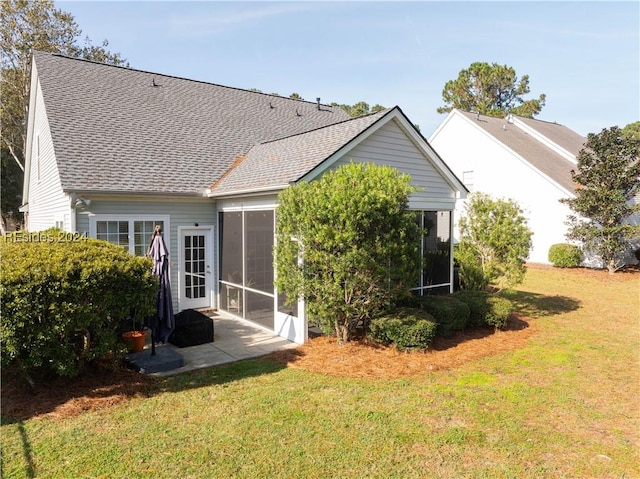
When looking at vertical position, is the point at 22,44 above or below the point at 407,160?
above

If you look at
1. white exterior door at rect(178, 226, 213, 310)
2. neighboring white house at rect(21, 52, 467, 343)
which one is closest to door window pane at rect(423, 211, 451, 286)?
neighboring white house at rect(21, 52, 467, 343)

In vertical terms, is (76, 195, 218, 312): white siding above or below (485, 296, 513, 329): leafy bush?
above

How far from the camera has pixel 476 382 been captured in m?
6.36

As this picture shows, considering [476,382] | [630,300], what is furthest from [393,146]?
[630,300]

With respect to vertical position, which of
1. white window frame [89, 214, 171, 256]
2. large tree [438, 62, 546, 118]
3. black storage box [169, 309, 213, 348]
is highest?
large tree [438, 62, 546, 118]

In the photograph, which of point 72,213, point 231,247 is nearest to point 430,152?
point 231,247

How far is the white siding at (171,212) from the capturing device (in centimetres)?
965

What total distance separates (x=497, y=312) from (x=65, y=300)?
836 cm

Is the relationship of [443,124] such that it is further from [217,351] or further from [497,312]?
[217,351]

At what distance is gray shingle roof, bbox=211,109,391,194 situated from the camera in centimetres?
884

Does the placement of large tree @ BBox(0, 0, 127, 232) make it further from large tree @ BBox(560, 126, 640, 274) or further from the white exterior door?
large tree @ BBox(560, 126, 640, 274)

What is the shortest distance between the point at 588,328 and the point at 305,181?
7.70 m

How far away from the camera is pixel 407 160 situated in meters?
9.88

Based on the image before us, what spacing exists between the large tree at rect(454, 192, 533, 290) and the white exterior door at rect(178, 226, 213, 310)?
6.97m
